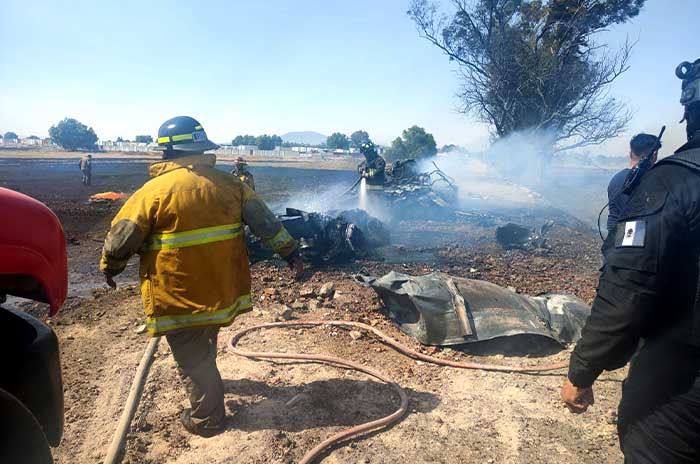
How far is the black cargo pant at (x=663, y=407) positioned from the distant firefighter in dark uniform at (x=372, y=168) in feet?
35.7

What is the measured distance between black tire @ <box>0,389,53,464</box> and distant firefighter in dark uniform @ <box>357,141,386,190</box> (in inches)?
438

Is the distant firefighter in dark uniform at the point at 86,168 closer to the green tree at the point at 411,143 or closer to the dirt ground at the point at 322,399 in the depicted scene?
the dirt ground at the point at 322,399

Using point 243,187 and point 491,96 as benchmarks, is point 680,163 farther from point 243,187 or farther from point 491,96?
point 491,96

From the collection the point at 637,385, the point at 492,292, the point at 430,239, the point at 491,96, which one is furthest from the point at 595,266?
the point at 491,96

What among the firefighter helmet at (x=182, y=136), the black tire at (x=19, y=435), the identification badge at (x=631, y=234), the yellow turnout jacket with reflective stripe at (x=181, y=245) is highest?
the firefighter helmet at (x=182, y=136)

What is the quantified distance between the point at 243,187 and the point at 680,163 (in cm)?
225

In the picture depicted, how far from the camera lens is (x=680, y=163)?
152 centimetres

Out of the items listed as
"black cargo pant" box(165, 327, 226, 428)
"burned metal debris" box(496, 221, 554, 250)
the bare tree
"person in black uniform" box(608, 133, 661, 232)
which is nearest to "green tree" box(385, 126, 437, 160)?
the bare tree

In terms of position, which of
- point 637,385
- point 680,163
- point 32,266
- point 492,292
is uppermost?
point 680,163

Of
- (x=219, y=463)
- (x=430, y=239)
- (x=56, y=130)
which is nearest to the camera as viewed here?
(x=219, y=463)

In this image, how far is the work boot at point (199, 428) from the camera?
9.02 ft

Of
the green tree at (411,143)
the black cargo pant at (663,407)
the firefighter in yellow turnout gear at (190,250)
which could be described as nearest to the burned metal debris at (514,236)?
the firefighter in yellow turnout gear at (190,250)

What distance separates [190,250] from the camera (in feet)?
8.31

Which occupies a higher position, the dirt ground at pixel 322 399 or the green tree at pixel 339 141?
the green tree at pixel 339 141
